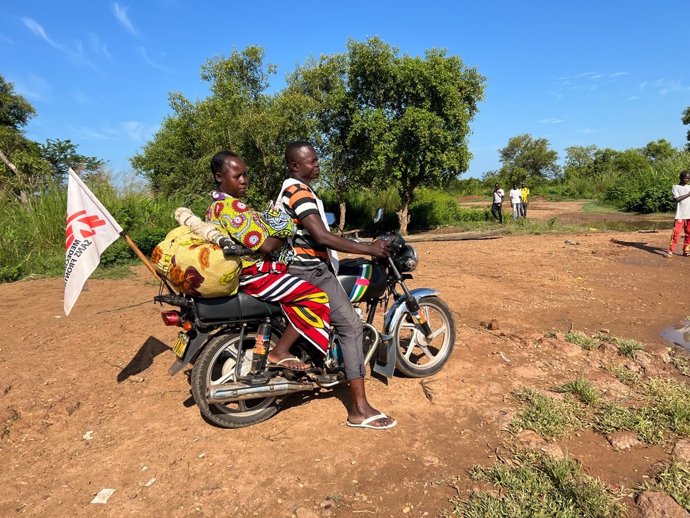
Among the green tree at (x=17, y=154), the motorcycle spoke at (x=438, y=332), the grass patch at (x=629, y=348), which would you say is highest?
the green tree at (x=17, y=154)

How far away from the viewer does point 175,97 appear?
24.8 metres

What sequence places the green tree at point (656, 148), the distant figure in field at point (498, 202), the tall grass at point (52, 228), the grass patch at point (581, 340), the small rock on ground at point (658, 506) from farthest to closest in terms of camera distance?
1. the green tree at point (656, 148)
2. the distant figure in field at point (498, 202)
3. the tall grass at point (52, 228)
4. the grass patch at point (581, 340)
5. the small rock on ground at point (658, 506)

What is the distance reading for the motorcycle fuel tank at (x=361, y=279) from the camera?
10.3 feet

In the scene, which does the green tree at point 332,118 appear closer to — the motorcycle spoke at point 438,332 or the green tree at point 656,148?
the motorcycle spoke at point 438,332

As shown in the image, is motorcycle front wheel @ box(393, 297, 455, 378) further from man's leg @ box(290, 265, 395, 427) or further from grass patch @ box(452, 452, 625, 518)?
grass patch @ box(452, 452, 625, 518)

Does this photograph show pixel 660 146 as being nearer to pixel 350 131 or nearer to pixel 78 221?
pixel 350 131

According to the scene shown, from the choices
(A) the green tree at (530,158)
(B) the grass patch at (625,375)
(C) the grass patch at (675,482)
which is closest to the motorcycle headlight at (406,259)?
(C) the grass patch at (675,482)

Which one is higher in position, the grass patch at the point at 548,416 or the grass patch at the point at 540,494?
the grass patch at the point at 548,416

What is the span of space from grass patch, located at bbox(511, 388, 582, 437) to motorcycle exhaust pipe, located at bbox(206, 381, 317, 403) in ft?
4.88

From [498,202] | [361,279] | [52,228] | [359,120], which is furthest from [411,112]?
[361,279]

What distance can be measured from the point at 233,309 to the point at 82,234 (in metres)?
1.26

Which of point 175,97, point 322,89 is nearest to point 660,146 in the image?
point 322,89

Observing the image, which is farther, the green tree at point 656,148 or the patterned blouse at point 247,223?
the green tree at point 656,148

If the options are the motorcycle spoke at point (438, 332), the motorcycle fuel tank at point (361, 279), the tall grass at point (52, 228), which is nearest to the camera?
the motorcycle fuel tank at point (361, 279)
